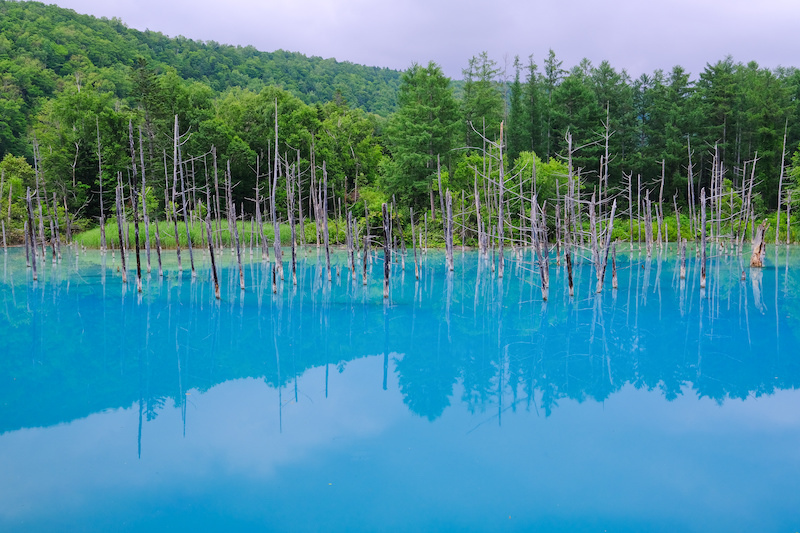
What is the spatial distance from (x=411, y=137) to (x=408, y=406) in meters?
25.8

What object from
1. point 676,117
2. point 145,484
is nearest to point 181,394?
point 145,484

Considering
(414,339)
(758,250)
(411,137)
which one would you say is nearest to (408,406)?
(414,339)

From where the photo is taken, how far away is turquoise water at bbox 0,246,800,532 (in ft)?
17.5

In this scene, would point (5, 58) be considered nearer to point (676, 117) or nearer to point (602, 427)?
point (676, 117)

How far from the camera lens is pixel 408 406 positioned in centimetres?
809

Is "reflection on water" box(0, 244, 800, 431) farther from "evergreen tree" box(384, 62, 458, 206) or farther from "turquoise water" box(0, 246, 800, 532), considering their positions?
"evergreen tree" box(384, 62, 458, 206)

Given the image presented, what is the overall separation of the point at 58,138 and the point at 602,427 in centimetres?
4140

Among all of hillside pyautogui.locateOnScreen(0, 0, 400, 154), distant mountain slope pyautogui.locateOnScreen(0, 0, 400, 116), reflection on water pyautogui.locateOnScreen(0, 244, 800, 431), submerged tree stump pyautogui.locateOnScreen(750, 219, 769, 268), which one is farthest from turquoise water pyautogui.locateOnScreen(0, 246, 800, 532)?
distant mountain slope pyautogui.locateOnScreen(0, 0, 400, 116)

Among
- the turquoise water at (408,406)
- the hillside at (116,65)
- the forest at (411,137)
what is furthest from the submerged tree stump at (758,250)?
the hillside at (116,65)

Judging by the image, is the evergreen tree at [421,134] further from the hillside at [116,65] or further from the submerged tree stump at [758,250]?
the hillside at [116,65]

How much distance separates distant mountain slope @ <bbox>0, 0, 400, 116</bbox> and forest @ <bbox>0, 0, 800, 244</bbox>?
62cm

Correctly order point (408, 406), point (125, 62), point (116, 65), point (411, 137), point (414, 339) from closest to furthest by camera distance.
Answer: point (408, 406)
point (414, 339)
point (411, 137)
point (116, 65)
point (125, 62)

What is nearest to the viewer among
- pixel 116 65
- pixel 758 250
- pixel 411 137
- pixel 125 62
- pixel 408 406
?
pixel 408 406

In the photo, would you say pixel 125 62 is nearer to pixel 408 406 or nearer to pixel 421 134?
pixel 421 134
